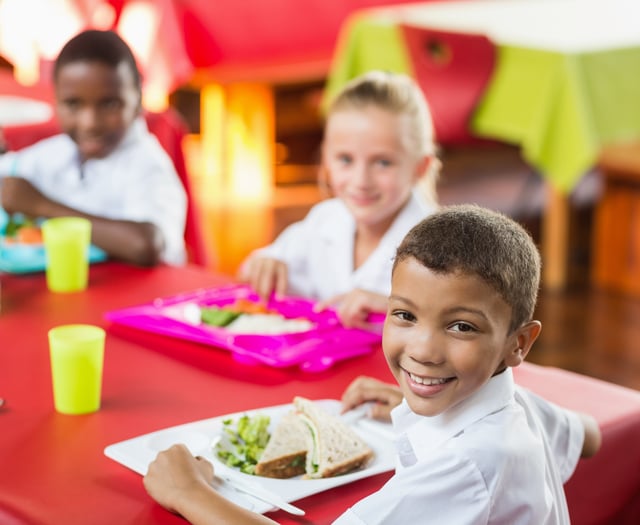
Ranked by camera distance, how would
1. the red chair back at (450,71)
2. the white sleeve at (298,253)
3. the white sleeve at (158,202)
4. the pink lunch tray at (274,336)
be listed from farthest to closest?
the red chair back at (450,71) < the white sleeve at (158,202) < the white sleeve at (298,253) < the pink lunch tray at (274,336)

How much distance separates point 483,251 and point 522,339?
0.10 metres

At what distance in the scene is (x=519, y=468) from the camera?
870 millimetres

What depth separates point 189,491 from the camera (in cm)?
92

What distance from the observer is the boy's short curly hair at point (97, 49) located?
172 cm

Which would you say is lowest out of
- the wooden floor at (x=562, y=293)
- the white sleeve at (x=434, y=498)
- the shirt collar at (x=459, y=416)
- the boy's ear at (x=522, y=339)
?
the wooden floor at (x=562, y=293)

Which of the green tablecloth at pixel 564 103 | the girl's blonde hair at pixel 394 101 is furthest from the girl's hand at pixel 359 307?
the green tablecloth at pixel 564 103

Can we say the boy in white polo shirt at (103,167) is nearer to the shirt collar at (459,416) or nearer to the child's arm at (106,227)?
the child's arm at (106,227)

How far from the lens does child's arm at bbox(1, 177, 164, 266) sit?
182 cm

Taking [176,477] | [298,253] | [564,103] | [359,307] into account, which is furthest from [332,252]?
[564,103]

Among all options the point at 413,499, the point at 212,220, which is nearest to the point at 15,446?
the point at 413,499

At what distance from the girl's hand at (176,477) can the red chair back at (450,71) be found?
2729 mm

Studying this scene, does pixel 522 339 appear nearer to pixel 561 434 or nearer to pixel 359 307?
pixel 561 434

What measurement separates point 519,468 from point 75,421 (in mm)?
510

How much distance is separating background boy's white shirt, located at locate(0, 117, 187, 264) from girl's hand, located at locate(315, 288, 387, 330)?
23.8 inches
